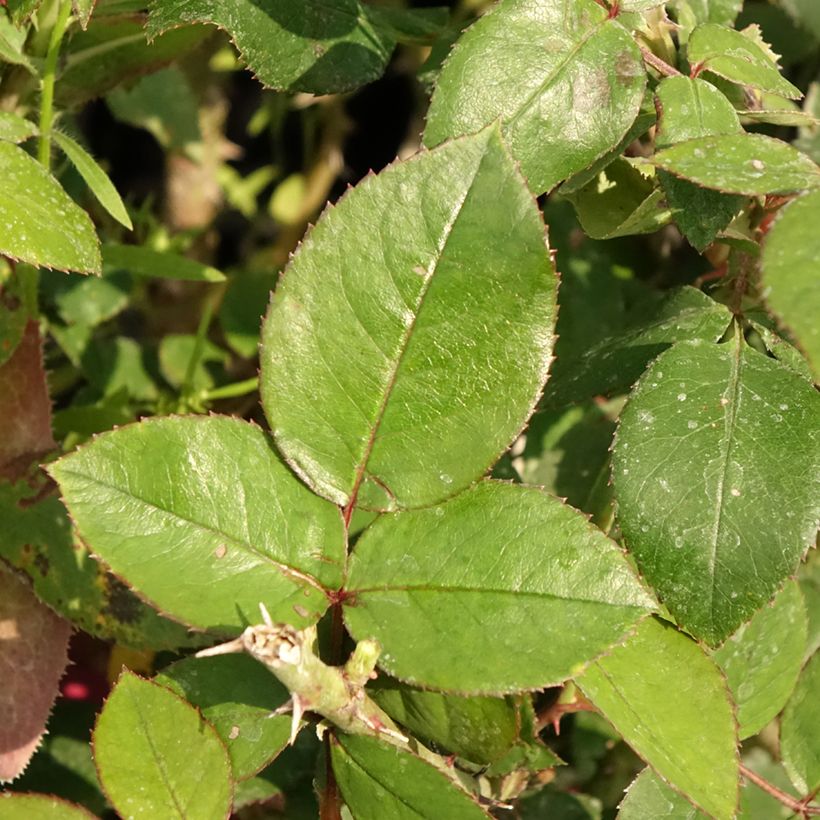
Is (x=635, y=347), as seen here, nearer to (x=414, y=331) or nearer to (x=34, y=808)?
(x=414, y=331)

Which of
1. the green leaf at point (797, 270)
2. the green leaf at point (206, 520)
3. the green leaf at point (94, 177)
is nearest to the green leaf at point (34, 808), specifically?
the green leaf at point (206, 520)

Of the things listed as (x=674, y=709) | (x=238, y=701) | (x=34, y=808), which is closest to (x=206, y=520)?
(x=238, y=701)

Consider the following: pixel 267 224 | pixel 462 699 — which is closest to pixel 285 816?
pixel 462 699

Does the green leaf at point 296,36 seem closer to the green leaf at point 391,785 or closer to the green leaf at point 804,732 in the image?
the green leaf at point 391,785

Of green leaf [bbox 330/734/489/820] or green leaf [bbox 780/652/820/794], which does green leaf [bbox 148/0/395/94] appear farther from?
green leaf [bbox 780/652/820/794]

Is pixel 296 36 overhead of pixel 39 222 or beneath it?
overhead
